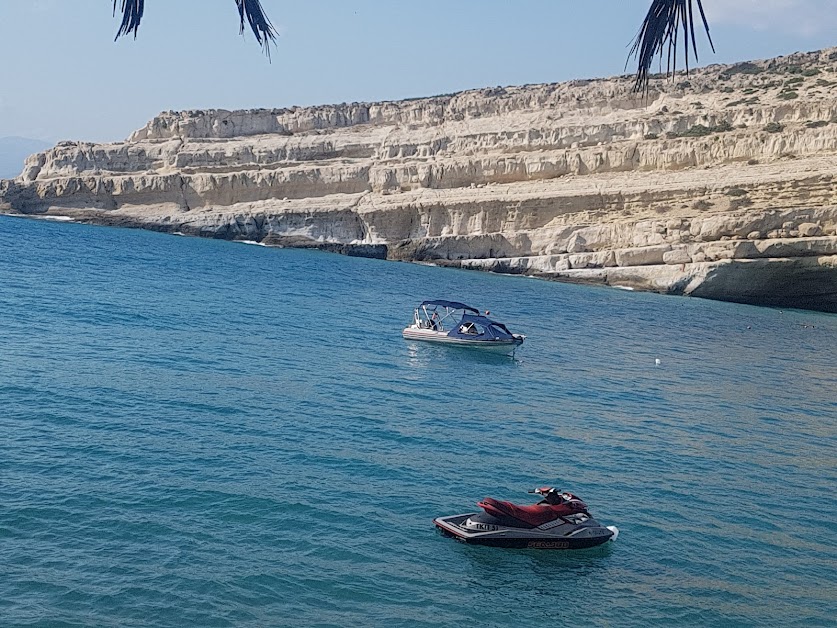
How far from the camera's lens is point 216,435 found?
15.6 m

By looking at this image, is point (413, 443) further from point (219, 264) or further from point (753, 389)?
point (219, 264)

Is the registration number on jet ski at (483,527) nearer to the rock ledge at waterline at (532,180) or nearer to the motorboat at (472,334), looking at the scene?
the motorboat at (472,334)

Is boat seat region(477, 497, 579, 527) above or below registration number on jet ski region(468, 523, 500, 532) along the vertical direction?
above

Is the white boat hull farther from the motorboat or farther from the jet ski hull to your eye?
the jet ski hull

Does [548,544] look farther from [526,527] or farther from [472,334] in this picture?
[472,334]

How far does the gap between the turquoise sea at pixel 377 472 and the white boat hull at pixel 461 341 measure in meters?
0.41

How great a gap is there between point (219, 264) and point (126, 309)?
20307 mm

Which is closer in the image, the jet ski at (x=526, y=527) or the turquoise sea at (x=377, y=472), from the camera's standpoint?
the turquoise sea at (x=377, y=472)

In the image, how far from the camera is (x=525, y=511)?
1198 centimetres

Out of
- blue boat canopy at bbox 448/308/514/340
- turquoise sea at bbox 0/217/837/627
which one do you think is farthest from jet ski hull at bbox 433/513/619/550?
blue boat canopy at bbox 448/308/514/340

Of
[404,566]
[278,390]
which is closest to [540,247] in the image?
[278,390]

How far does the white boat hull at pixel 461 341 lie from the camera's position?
91.1ft

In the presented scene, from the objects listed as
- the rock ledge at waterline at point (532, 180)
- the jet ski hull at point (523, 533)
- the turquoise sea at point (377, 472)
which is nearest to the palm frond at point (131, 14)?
the turquoise sea at point (377, 472)

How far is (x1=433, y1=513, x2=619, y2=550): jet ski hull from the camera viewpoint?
11.8 metres
